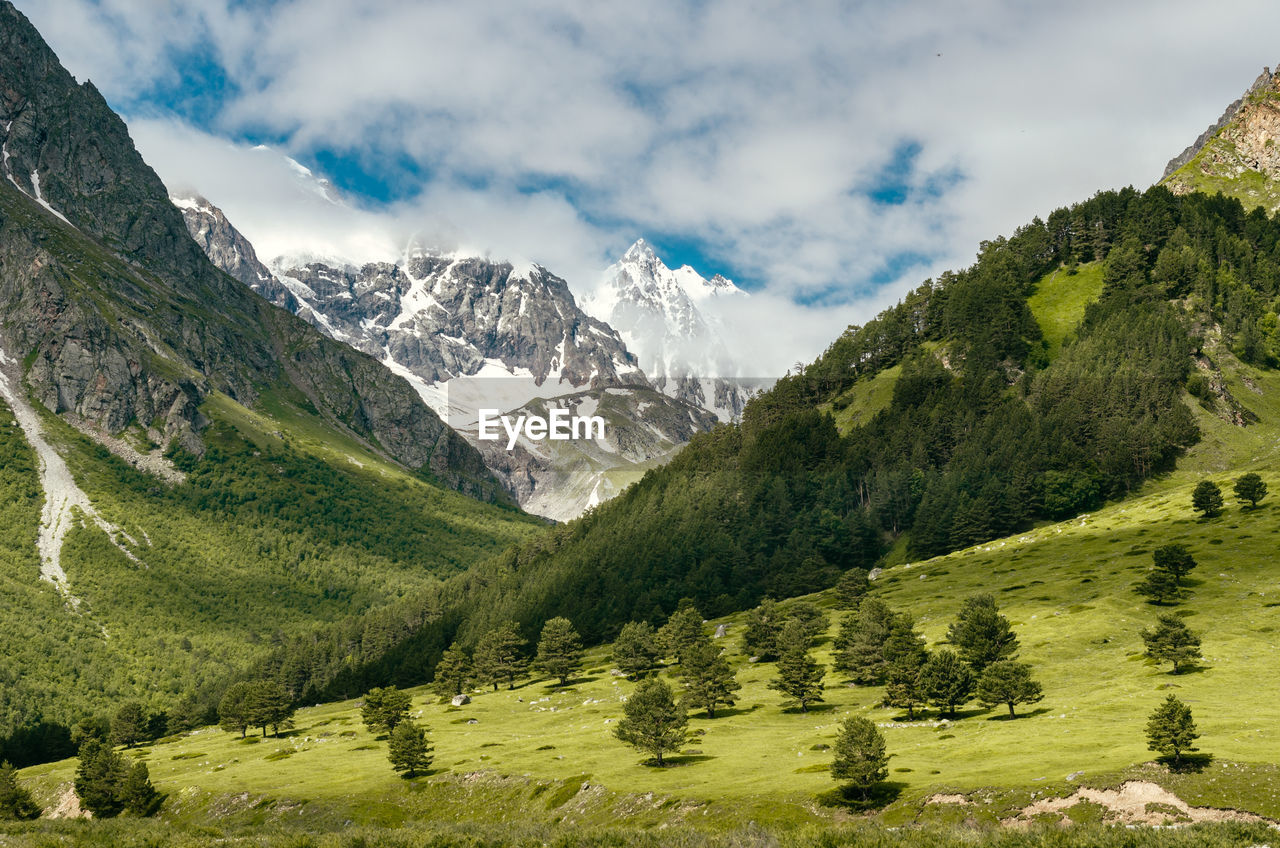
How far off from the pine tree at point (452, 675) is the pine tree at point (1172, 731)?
132988 millimetres

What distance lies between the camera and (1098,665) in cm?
9419

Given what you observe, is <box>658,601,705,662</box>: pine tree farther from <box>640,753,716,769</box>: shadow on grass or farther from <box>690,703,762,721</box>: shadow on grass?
<box>640,753,716,769</box>: shadow on grass

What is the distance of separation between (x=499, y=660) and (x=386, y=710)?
41.9 metres

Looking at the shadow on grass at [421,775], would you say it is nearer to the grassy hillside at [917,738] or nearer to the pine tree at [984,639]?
the grassy hillside at [917,738]

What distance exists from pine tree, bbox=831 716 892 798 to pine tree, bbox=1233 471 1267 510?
11893 cm

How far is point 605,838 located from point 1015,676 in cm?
4772

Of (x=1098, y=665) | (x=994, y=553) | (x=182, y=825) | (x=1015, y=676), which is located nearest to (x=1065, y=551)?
(x=994, y=553)

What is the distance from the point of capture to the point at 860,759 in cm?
5950

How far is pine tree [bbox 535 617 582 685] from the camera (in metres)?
155

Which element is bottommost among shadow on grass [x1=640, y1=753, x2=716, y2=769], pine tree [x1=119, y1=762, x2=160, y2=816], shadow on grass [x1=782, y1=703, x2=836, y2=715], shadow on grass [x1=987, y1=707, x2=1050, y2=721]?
shadow on grass [x1=782, y1=703, x2=836, y2=715]

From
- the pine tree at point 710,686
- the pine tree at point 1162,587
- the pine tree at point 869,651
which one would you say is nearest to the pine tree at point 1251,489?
the pine tree at point 1162,587

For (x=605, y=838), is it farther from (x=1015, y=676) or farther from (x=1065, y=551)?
(x=1065, y=551)

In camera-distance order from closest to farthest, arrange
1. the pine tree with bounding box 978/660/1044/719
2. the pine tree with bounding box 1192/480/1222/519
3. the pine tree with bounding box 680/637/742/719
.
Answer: the pine tree with bounding box 978/660/1044/719 → the pine tree with bounding box 680/637/742/719 → the pine tree with bounding box 1192/480/1222/519

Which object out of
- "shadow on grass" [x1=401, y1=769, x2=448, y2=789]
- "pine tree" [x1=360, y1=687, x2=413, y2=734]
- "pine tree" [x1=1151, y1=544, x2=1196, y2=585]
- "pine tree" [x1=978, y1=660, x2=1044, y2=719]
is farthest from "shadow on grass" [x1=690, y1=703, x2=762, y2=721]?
"pine tree" [x1=1151, y1=544, x2=1196, y2=585]
